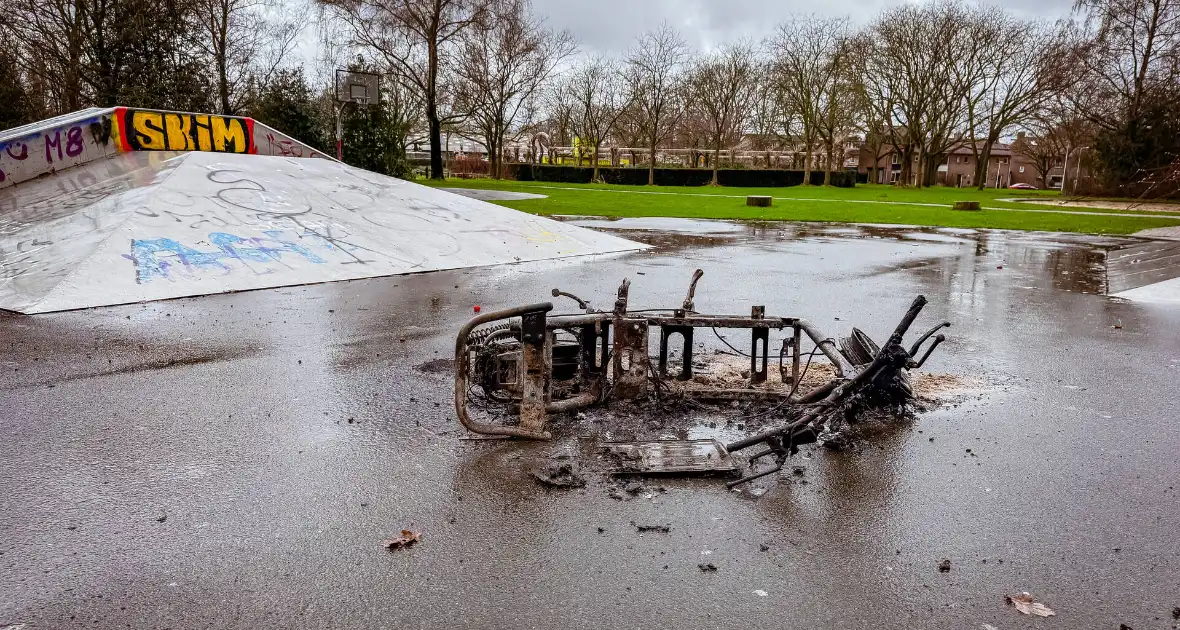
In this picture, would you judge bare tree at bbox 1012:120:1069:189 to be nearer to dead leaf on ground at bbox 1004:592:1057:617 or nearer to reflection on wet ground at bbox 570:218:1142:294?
reflection on wet ground at bbox 570:218:1142:294

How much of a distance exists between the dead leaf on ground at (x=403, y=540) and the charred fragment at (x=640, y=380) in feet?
3.80

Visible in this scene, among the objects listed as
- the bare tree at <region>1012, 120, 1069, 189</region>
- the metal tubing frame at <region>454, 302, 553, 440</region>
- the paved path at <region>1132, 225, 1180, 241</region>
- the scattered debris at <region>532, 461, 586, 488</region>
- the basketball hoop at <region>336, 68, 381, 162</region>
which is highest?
the bare tree at <region>1012, 120, 1069, 189</region>

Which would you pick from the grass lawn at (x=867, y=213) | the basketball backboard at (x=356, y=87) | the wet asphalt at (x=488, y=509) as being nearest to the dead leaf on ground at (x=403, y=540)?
the wet asphalt at (x=488, y=509)

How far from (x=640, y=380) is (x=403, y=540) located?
7.68ft

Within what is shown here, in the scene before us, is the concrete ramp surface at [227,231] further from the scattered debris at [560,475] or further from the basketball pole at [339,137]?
the scattered debris at [560,475]

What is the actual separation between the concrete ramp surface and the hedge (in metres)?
37.9

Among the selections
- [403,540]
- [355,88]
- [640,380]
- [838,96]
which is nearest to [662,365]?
[640,380]

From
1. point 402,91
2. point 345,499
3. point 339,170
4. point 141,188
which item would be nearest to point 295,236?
point 141,188

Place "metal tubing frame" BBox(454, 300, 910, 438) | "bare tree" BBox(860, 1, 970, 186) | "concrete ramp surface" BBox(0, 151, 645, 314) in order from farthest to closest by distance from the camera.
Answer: "bare tree" BBox(860, 1, 970, 186)
"concrete ramp surface" BBox(0, 151, 645, 314)
"metal tubing frame" BBox(454, 300, 910, 438)

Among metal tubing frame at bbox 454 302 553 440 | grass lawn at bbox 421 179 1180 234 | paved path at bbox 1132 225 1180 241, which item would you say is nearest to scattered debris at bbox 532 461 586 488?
metal tubing frame at bbox 454 302 553 440

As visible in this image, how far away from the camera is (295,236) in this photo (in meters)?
12.2

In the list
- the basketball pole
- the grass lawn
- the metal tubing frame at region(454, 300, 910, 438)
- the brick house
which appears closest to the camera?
the metal tubing frame at region(454, 300, 910, 438)

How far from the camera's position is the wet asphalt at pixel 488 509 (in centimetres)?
297

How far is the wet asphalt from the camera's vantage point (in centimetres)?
297
